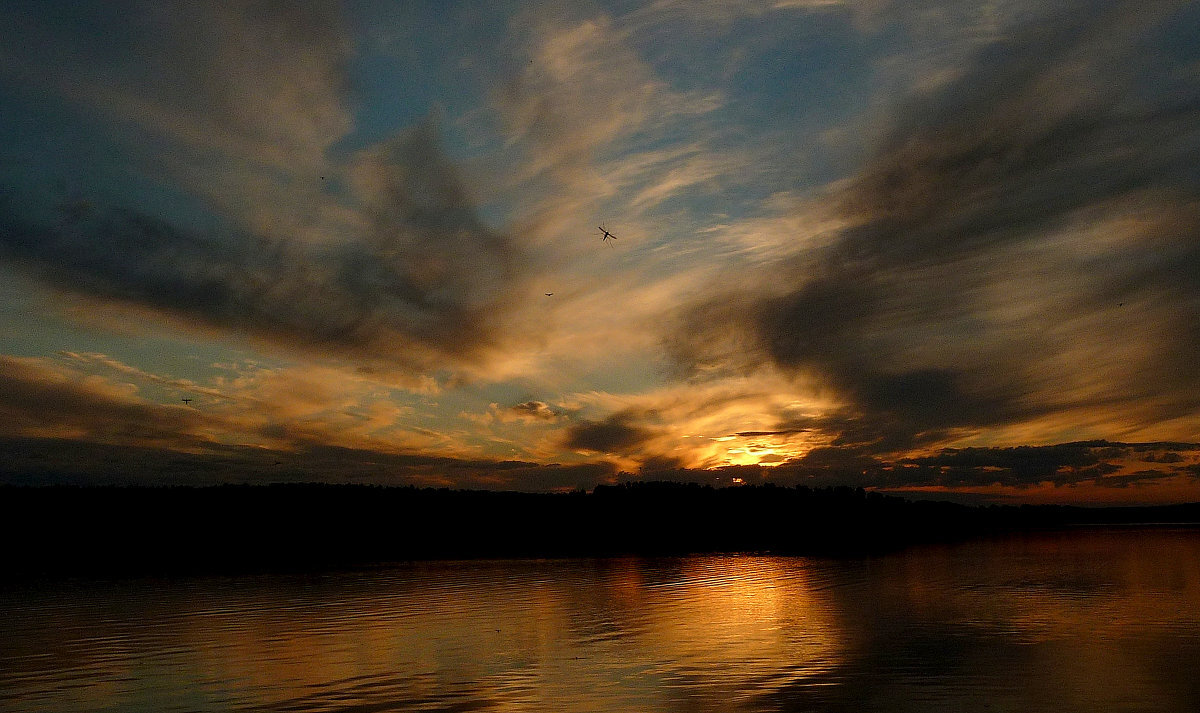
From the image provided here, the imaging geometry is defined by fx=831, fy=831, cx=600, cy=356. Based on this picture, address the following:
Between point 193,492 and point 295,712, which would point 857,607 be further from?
point 193,492

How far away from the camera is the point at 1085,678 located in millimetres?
22250

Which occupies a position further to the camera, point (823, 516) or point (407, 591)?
point (823, 516)

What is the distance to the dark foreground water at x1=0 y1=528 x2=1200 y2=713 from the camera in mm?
20031

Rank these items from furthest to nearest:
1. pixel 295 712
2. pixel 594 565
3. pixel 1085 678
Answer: pixel 594 565
pixel 1085 678
pixel 295 712

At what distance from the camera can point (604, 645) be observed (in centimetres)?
2755

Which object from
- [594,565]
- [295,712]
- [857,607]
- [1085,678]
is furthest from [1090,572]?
[295,712]

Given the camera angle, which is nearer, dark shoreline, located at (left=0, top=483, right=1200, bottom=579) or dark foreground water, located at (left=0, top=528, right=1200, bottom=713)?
dark foreground water, located at (left=0, top=528, right=1200, bottom=713)

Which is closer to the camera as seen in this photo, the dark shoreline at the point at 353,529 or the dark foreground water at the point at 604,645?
the dark foreground water at the point at 604,645

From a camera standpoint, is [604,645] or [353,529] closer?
[604,645]

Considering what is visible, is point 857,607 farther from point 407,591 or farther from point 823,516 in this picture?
point 823,516

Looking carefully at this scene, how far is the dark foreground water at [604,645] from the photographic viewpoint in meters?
20.0

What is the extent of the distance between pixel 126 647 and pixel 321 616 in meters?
8.54

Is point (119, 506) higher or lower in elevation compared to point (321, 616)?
higher

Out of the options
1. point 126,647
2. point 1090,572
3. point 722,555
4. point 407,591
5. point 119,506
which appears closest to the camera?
point 126,647
